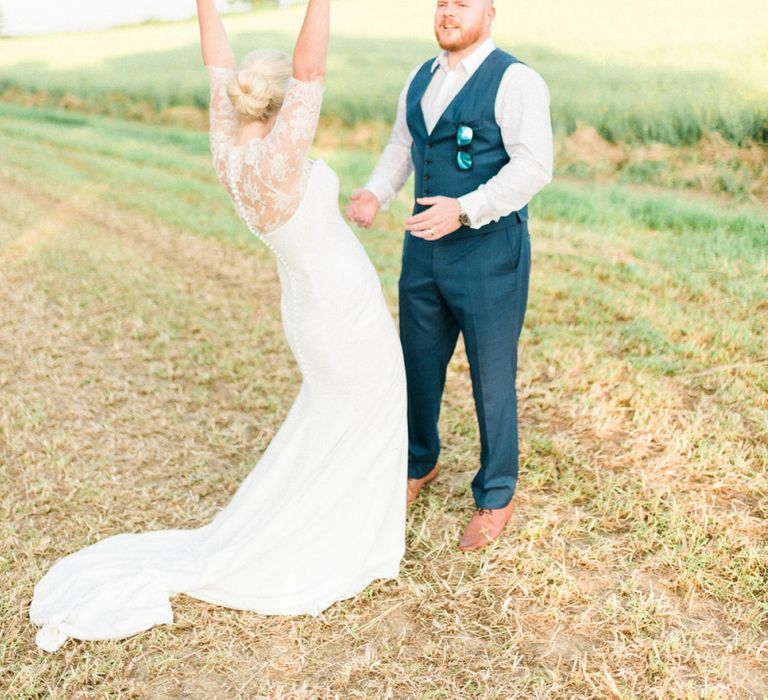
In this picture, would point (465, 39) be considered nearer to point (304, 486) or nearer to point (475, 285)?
point (475, 285)

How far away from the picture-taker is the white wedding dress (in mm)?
2992

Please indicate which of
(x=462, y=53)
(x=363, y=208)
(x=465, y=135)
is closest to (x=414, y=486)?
(x=363, y=208)

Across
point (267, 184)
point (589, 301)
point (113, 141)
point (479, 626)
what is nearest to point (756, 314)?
point (589, 301)

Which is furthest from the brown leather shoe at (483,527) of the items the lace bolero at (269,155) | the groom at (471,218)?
the lace bolero at (269,155)

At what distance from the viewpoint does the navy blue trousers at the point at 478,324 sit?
3.28 m

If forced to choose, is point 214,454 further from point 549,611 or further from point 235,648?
point 549,611

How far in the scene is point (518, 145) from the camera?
3.01 meters

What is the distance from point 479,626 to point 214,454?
2.03 metres

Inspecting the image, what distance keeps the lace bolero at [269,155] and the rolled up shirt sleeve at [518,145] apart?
0.67 m

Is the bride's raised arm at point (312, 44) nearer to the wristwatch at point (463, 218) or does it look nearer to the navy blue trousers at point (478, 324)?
the wristwatch at point (463, 218)

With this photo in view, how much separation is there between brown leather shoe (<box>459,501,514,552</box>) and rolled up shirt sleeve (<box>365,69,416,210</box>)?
1.44 meters

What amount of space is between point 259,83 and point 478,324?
1.31m

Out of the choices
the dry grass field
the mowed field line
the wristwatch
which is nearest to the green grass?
the dry grass field

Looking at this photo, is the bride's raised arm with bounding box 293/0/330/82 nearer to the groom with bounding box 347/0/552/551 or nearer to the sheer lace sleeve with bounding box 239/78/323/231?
the sheer lace sleeve with bounding box 239/78/323/231
